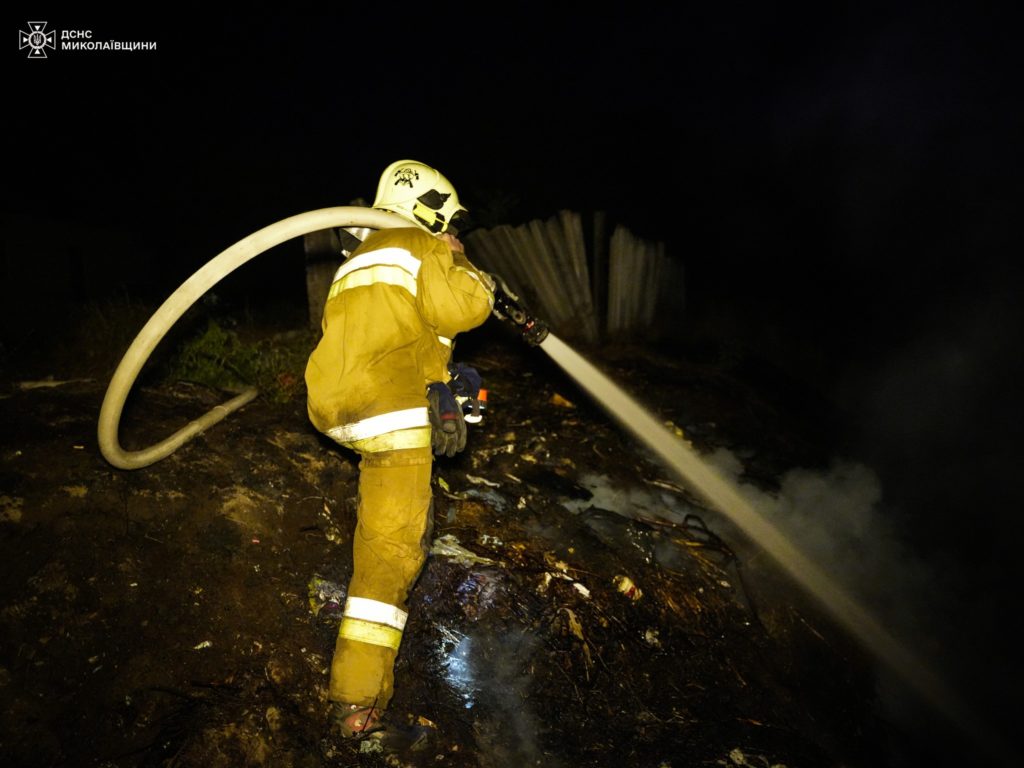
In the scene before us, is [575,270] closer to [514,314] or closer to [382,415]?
[514,314]

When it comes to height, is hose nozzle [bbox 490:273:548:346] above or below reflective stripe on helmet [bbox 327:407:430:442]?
above

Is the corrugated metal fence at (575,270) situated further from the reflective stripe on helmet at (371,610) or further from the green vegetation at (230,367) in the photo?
the reflective stripe on helmet at (371,610)

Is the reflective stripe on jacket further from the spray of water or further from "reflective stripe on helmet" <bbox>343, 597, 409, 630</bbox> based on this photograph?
the spray of water

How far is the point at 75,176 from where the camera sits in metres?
10.3

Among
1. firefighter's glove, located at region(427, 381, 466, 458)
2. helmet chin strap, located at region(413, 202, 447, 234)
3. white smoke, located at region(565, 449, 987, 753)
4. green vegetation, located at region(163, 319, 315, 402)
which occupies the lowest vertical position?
white smoke, located at region(565, 449, 987, 753)

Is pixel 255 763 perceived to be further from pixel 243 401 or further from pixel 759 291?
A: pixel 759 291

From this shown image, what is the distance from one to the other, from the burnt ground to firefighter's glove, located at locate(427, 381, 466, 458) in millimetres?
904

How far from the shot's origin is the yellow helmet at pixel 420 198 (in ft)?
9.90

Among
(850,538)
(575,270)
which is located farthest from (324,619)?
(575,270)

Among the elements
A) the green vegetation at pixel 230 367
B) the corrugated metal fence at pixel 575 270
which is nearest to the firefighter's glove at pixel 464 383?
the green vegetation at pixel 230 367

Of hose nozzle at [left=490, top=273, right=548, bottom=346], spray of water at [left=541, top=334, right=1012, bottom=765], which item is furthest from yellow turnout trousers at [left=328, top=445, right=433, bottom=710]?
spray of water at [left=541, top=334, right=1012, bottom=765]

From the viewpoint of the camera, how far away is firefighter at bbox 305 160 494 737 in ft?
7.79

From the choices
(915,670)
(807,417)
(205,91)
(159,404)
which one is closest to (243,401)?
(159,404)

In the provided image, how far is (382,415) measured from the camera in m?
2.40
